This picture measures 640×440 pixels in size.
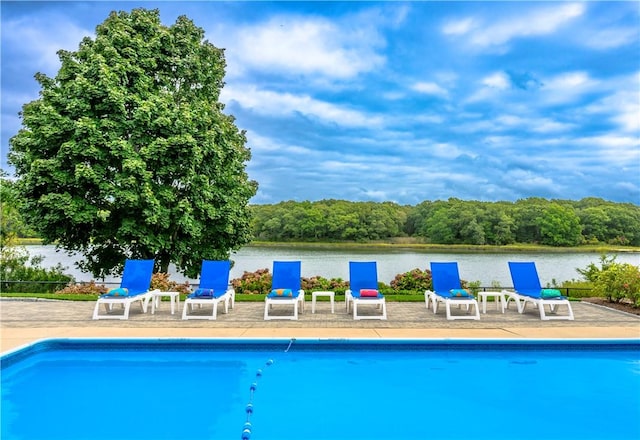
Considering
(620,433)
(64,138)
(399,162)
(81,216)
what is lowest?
(620,433)

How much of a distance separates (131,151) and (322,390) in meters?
9.64

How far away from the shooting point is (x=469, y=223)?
37.7m

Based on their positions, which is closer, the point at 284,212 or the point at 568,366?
the point at 568,366

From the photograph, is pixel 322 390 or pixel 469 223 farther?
pixel 469 223

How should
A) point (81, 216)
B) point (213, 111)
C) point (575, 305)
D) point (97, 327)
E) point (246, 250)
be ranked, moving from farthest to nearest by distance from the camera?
1. point (246, 250)
2. point (213, 111)
3. point (81, 216)
4. point (575, 305)
5. point (97, 327)

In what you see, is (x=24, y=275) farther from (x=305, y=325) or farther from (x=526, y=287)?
(x=526, y=287)

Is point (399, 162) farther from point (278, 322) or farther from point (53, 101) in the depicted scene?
point (278, 322)

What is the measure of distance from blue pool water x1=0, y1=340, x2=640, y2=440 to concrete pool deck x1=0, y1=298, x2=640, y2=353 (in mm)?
289

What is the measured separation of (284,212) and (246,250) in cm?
485

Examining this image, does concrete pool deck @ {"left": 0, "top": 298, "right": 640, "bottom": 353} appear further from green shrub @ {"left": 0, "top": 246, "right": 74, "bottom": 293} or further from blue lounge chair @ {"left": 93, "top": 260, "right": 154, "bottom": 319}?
green shrub @ {"left": 0, "top": 246, "right": 74, "bottom": 293}

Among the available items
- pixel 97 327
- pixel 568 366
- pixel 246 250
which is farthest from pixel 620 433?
pixel 246 250

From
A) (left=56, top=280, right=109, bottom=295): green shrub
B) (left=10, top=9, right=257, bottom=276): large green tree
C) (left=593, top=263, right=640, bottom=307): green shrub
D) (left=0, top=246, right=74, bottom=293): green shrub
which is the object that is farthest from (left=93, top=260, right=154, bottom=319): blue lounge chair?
(left=593, top=263, right=640, bottom=307): green shrub

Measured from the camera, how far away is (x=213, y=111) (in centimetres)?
1544

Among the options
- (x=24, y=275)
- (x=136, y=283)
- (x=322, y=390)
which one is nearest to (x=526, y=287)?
(x=322, y=390)
